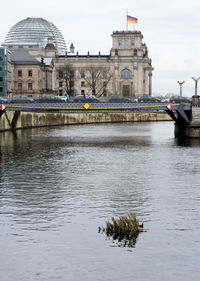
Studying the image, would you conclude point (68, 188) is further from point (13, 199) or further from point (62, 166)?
point (62, 166)

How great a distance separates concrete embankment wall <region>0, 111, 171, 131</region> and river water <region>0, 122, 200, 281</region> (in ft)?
183

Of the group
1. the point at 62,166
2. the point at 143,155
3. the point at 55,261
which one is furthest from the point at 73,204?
the point at 143,155

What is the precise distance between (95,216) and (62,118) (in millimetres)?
117145

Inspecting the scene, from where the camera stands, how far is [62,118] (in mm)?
148625

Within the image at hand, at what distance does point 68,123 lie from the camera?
497 ft

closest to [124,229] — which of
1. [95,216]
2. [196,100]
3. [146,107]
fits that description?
[95,216]

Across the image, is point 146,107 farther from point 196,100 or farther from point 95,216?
point 95,216

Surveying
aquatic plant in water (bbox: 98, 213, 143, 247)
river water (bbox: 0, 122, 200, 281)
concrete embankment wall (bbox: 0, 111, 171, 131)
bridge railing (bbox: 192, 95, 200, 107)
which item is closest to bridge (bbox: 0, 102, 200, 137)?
bridge railing (bbox: 192, 95, 200, 107)

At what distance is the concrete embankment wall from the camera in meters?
119

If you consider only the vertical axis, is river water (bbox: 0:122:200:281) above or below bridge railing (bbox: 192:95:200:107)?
below

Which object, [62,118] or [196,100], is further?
[62,118]

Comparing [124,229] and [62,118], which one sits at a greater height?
[124,229]

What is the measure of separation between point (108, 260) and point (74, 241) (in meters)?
3.08

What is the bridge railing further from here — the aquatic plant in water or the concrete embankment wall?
the aquatic plant in water
